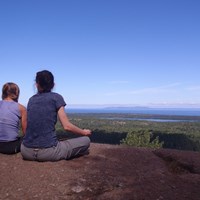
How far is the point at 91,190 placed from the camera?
169 inches

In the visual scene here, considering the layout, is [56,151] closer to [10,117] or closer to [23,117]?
[23,117]

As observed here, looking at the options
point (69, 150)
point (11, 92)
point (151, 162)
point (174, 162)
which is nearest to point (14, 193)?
point (69, 150)

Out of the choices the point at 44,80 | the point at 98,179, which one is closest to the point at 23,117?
the point at 44,80

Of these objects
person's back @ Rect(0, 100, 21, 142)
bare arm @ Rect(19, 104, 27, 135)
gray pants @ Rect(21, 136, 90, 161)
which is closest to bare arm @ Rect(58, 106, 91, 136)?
gray pants @ Rect(21, 136, 90, 161)

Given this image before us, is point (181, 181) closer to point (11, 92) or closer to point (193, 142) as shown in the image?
point (11, 92)

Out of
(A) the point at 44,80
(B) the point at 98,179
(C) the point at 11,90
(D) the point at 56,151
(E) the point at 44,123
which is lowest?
(B) the point at 98,179

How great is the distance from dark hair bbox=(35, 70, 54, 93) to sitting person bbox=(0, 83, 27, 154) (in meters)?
0.62

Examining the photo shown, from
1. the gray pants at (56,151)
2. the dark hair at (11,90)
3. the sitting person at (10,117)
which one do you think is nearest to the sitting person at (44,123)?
the gray pants at (56,151)

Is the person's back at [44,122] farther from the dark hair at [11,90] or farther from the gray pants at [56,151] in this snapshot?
the dark hair at [11,90]

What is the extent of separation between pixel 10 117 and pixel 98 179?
1896 mm

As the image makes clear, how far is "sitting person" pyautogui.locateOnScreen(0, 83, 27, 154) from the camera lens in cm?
541

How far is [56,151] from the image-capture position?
16.9 feet

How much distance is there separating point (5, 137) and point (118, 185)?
7.12ft

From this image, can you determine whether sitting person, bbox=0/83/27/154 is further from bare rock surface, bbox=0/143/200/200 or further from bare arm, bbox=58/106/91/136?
bare arm, bbox=58/106/91/136
